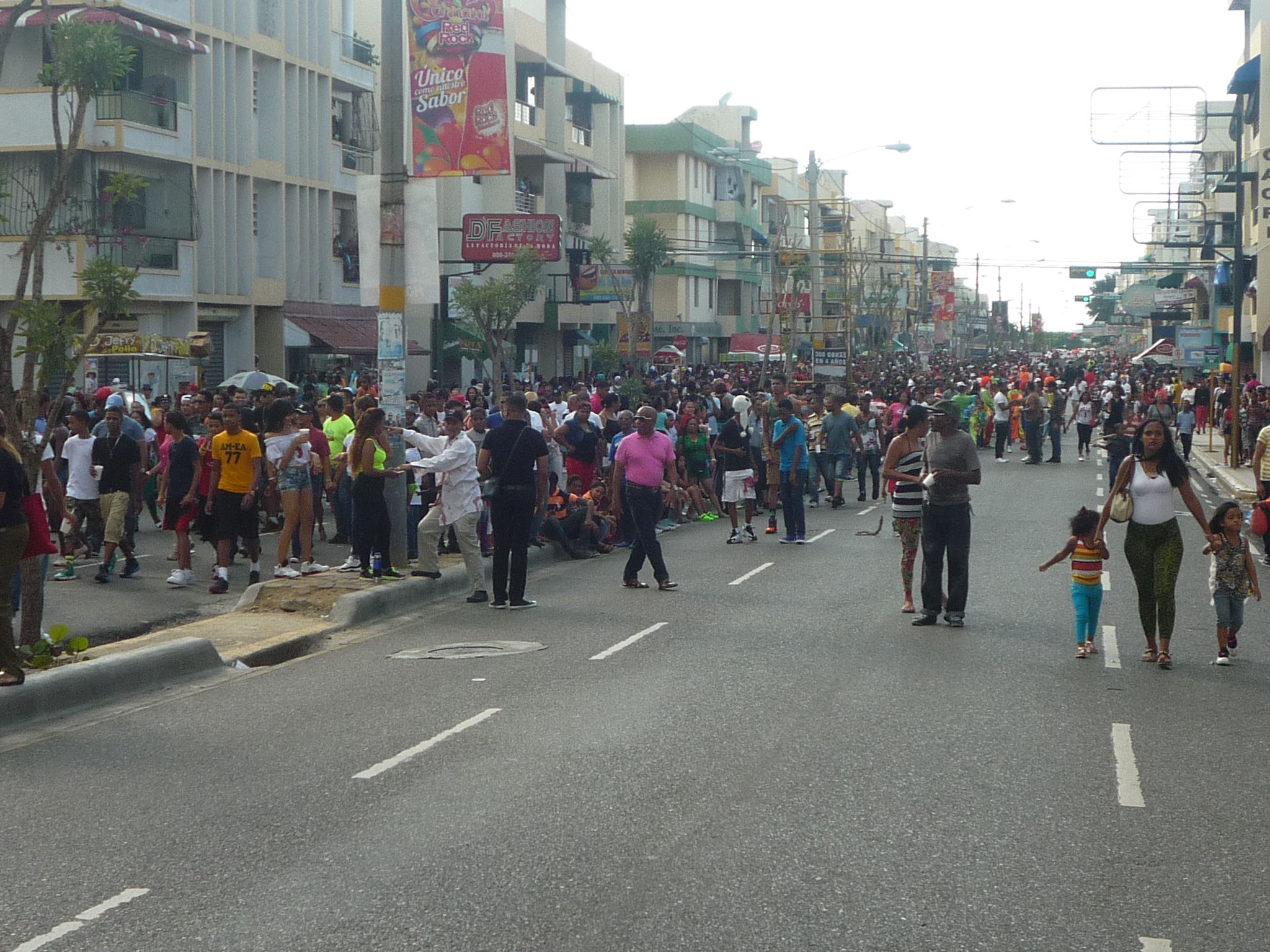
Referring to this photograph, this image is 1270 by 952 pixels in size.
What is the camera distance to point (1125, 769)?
25.6 feet

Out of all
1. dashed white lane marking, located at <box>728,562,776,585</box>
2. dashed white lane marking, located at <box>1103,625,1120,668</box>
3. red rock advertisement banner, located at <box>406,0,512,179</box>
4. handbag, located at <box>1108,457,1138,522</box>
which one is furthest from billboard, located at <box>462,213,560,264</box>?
handbag, located at <box>1108,457,1138,522</box>

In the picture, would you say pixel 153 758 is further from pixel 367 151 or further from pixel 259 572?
pixel 367 151

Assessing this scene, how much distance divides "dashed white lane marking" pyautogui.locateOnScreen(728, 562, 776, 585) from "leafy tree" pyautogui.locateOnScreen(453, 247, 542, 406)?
809 inches

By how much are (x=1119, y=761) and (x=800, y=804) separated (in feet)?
6.51

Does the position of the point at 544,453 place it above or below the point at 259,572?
above

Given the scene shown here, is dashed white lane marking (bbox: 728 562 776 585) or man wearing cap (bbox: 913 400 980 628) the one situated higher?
man wearing cap (bbox: 913 400 980 628)

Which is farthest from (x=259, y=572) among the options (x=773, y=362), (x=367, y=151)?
(x=773, y=362)

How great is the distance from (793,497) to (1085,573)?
307 inches

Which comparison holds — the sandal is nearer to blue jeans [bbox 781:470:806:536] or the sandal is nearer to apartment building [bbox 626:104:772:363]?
blue jeans [bbox 781:470:806:536]

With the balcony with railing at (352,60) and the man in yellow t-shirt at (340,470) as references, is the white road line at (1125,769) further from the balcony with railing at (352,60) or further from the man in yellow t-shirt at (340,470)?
the balcony with railing at (352,60)

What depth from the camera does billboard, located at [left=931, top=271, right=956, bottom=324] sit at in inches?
5610

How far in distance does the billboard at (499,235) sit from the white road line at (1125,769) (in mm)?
33169

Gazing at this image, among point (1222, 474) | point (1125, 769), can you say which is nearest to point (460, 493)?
point (1125, 769)

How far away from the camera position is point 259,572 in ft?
50.2
